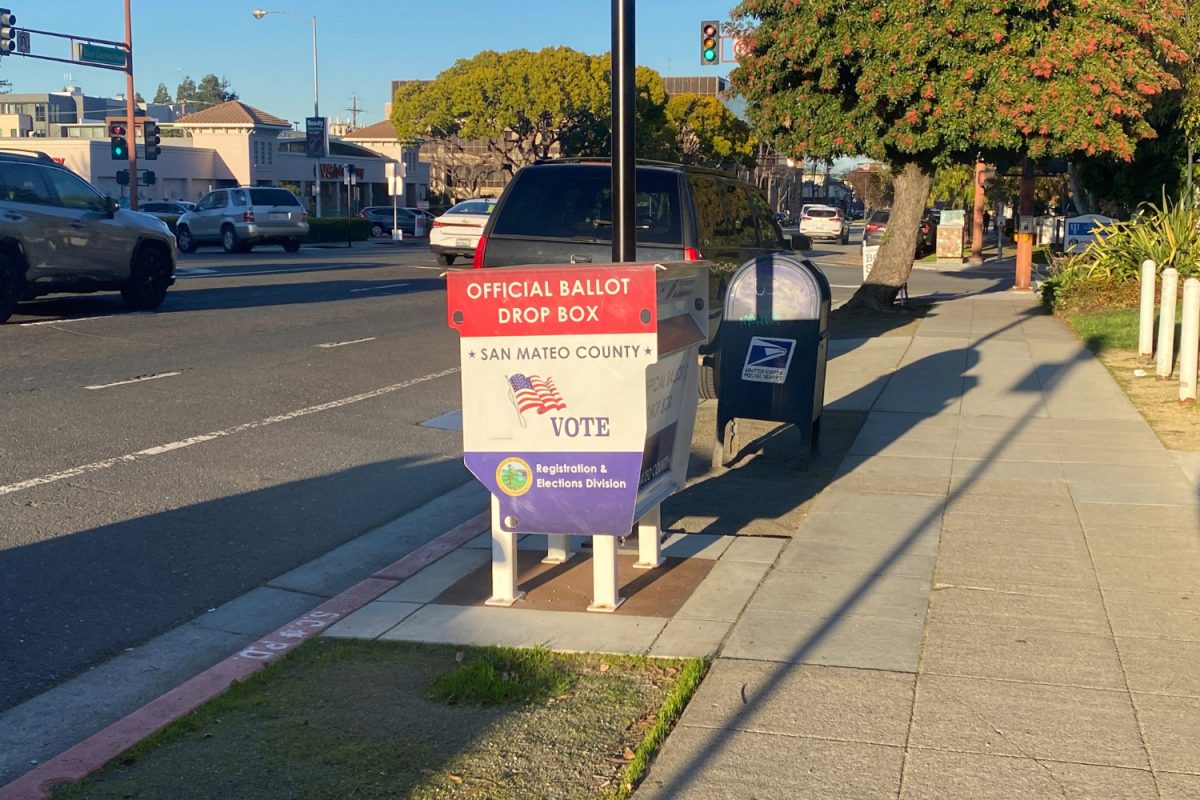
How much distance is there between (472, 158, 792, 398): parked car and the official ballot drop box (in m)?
5.22

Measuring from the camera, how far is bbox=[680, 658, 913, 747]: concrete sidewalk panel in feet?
13.9

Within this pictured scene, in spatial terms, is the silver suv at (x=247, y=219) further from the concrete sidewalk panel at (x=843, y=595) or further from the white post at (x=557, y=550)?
the concrete sidewalk panel at (x=843, y=595)

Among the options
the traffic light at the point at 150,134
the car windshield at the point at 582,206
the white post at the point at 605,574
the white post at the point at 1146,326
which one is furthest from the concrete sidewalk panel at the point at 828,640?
the traffic light at the point at 150,134

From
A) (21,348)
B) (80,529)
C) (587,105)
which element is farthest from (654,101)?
(80,529)

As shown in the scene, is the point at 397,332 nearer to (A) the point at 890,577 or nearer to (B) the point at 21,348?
(B) the point at 21,348

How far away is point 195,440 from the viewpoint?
9062 millimetres

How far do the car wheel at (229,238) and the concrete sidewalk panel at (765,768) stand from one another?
104 ft

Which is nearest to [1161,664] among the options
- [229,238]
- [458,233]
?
[458,233]

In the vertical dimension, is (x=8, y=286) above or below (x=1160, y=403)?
above

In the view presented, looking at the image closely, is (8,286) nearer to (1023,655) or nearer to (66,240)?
(66,240)

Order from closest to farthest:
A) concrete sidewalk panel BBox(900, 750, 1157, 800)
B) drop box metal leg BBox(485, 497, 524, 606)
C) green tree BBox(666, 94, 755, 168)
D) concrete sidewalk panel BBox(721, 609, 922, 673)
→ 1. concrete sidewalk panel BBox(900, 750, 1157, 800)
2. concrete sidewalk panel BBox(721, 609, 922, 673)
3. drop box metal leg BBox(485, 497, 524, 606)
4. green tree BBox(666, 94, 755, 168)

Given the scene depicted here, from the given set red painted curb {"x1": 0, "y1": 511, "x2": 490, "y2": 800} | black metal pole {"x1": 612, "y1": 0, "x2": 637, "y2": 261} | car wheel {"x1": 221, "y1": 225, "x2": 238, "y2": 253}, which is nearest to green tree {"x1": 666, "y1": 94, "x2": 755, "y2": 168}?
car wheel {"x1": 221, "y1": 225, "x2": 238, "y2": 253}

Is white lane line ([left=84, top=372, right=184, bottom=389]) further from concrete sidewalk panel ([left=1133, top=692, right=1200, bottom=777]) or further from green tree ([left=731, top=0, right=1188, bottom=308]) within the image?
green tree ([left=731, top=0, right=1188, bottom=308])

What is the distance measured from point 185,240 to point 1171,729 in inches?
1349
